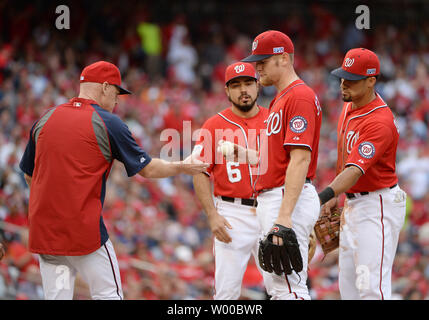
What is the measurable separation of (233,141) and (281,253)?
5.55ft

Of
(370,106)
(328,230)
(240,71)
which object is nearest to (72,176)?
(240,71)

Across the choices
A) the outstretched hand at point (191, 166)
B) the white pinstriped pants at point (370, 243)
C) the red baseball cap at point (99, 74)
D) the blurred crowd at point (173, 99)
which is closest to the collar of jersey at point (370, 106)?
the white pinstriped pants at point (370, 243)

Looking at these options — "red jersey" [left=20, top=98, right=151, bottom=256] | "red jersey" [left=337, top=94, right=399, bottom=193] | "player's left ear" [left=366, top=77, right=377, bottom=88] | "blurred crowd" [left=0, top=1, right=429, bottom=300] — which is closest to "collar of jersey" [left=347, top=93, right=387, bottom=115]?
"red jersey" [left=337, top=94, right=399, bottom=193]

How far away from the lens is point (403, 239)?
10.5 metres

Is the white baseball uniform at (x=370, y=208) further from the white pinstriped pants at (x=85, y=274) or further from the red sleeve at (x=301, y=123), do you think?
the white pinstriped pants at (x=85, y=274)

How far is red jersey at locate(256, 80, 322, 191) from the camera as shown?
12.4ft

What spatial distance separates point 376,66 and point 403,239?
6.77 metres

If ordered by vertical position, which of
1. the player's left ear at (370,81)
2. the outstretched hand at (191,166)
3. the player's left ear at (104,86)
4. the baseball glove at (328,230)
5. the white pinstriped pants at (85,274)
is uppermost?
the player's left ear at (370,81)

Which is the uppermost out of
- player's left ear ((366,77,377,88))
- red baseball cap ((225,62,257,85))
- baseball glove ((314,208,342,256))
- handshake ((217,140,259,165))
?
red baseball cap ((225,62,257,85))

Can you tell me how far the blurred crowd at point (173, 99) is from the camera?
26.3 ft

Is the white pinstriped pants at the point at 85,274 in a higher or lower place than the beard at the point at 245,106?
lower

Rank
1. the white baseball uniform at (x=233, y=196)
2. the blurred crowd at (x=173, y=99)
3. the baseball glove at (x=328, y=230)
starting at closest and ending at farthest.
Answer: the baseball glove at (x=328, y=230), the white baseball uniform at (x=233, y=196), the blurred crowd at (x=173, y=99)

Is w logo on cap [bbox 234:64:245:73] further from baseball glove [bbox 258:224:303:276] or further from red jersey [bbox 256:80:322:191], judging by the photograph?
baseball glove [bbox 258:224:303:276]

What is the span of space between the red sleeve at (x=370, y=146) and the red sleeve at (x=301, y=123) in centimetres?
49
